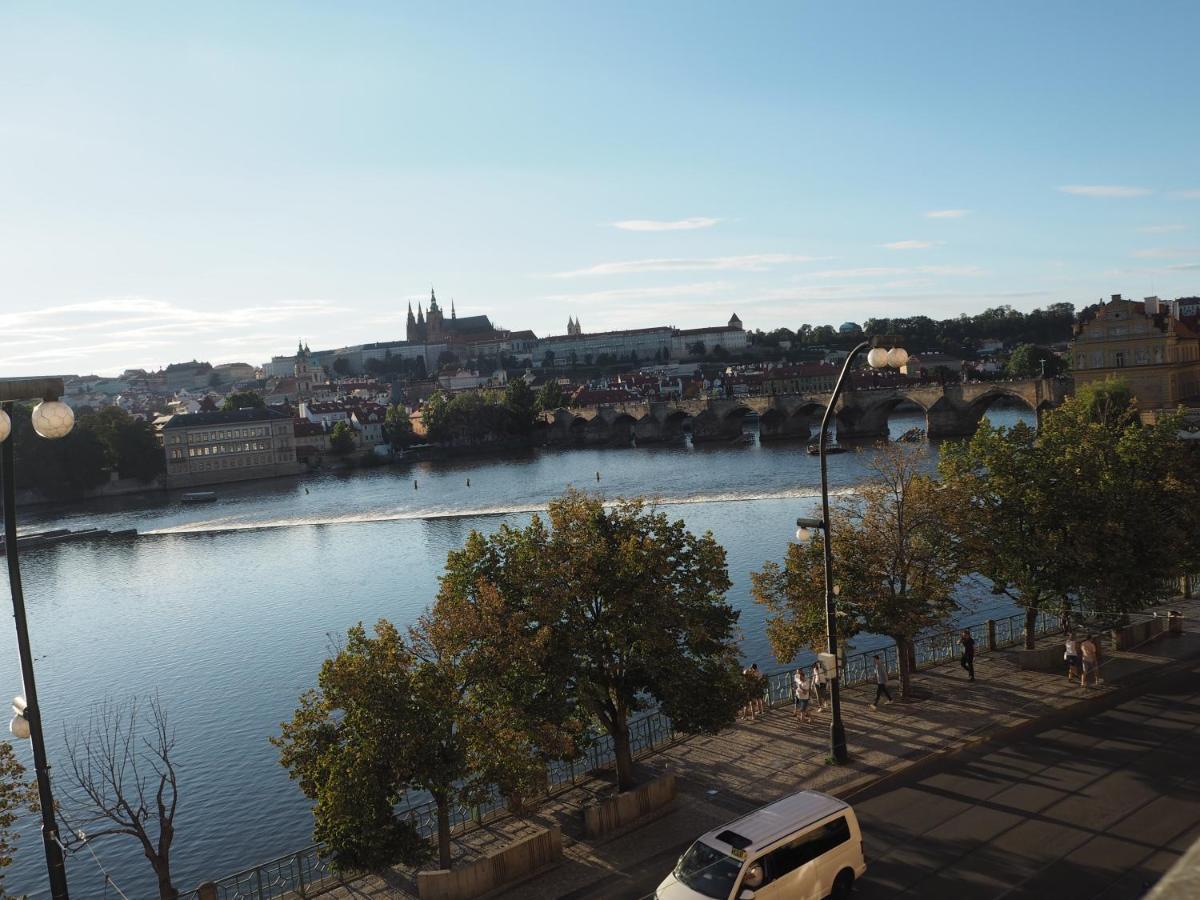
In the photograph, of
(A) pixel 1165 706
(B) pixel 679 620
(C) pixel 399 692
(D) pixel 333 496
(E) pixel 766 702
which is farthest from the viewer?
(D) pixel 333 496

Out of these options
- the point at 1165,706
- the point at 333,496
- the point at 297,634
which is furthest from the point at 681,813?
the point at 333,496

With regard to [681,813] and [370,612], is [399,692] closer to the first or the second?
[681,813]

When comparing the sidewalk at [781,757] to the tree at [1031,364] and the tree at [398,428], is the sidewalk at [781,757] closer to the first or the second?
the tree at [398,428]

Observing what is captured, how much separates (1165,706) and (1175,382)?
202ft

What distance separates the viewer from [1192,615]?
2438 centimetres

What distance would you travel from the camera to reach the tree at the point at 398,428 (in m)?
130

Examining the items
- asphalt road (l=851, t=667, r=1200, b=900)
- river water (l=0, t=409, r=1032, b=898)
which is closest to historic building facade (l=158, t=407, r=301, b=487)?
river water (l=0, t=409, r=1032, b=898)

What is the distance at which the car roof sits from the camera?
1146 centimetres

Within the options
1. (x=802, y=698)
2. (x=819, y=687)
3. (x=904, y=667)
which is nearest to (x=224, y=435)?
(x=819, y=687)

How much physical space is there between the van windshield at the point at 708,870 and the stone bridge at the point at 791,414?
76748 mm

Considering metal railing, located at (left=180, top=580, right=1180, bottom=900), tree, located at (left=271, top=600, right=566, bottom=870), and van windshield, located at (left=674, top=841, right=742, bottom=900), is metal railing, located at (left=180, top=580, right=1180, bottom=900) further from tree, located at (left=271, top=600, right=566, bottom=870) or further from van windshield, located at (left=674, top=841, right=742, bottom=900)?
van windshield, located at (left=674, top=841, right=742, bottom=900)

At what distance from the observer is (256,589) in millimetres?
52281

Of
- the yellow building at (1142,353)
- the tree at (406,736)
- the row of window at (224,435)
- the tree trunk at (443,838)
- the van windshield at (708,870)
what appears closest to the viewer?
the van windshield at (708,870)

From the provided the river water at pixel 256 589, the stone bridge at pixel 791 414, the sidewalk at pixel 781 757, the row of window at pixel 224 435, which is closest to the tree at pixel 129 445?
the row of window at pixel 224 435
